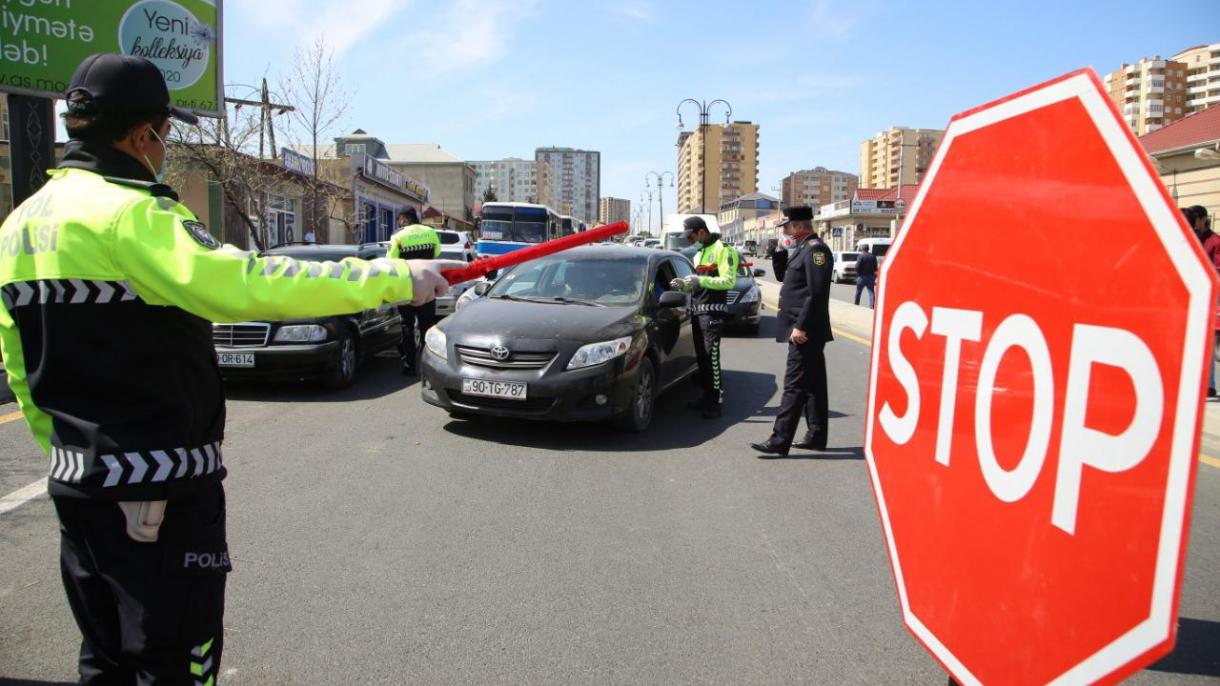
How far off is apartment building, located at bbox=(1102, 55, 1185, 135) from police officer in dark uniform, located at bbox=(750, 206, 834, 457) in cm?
8478

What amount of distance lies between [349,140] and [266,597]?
206ft

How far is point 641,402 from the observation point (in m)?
6.54

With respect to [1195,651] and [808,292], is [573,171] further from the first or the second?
[1195,651]

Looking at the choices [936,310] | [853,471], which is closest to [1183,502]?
[936,310]

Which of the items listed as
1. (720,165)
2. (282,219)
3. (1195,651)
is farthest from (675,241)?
(720,165)

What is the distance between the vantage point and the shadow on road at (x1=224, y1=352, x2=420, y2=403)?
7.75 m

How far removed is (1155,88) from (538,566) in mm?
100012

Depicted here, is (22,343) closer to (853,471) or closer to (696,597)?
(696,597)

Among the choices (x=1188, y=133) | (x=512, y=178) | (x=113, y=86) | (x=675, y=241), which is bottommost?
(x=113, y=86)

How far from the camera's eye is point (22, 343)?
1750mm

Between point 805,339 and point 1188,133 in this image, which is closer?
point 805,339

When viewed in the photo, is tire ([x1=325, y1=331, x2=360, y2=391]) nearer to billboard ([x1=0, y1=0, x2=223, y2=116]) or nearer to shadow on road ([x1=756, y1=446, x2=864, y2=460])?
shadow on road ([x1=756, y1=446, x2=864, y2=460])

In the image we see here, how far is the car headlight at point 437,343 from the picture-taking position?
6.36 metres

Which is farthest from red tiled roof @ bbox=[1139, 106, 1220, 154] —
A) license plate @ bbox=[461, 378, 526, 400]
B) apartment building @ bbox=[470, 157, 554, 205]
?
apartment building @ bbox=[470, 157, 554, 205]
